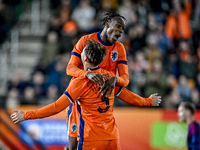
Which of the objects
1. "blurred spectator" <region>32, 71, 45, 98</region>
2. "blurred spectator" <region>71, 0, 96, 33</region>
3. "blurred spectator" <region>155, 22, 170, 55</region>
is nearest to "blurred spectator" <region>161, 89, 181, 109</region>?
"blurred spectator" <region>155, 22, 170, 55</region>

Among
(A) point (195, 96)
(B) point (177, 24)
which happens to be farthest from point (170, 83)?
(B) point (177, 24)

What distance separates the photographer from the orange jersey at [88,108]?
3.89m

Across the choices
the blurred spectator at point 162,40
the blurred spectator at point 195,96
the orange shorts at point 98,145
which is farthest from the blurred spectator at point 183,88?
the orange shorts at point 98,145

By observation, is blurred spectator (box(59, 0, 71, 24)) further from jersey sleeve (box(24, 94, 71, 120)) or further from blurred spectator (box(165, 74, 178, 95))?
jersey sleeve (box(24, 94, 71, 120))

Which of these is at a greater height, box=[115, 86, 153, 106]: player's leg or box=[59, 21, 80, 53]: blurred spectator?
box=[59, 21, 80, 53]: blurred spectator

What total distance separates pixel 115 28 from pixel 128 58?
589cm

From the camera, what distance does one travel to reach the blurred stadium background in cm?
887

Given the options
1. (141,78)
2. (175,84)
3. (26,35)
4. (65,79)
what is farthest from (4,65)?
(175,84)

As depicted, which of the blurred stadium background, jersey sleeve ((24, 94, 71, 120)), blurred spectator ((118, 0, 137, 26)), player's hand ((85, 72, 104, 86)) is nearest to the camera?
player's hand ((85, 72, 104, 86))

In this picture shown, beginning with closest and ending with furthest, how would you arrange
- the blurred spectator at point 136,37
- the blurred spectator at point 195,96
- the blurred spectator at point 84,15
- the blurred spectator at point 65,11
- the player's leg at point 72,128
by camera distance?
A: the player's leg at point 72,128, the blurred spectator at point 195,96, the blurred spectator at point 136,37, the blurred spectator at point 65,11, the blurred spectator at point 84,15

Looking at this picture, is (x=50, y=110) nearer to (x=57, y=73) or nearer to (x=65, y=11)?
(x=57, y=73)

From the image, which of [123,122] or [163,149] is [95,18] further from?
[163,149]

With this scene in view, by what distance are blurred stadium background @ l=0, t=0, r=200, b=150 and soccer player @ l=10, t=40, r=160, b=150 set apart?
12.9ft

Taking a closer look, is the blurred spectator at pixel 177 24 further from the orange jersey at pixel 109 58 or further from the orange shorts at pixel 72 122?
the orange shorts at pixel 72 122
